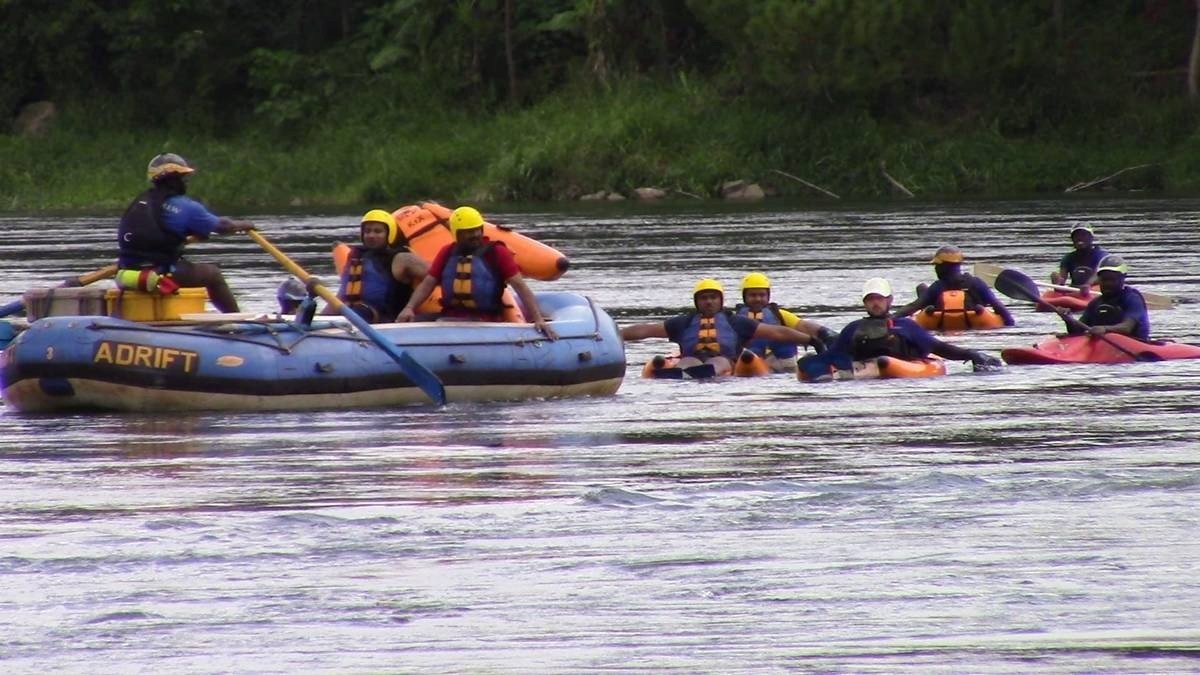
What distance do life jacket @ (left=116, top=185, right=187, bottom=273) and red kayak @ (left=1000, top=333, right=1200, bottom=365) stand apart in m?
6.13

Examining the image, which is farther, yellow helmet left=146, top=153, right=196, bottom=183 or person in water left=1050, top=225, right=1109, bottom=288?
person in water left=1050, top=225, right=1109, bottom=288

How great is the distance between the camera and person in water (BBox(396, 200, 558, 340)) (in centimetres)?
1420

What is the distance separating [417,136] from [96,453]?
129 feet

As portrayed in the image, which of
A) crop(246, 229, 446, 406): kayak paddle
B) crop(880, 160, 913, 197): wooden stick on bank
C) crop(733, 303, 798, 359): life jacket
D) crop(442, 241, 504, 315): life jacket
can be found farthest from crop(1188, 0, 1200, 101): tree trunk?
crop(246, 229, 446, 406): kayak paddle

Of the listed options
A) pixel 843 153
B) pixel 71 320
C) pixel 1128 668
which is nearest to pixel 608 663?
pixel 1128 668

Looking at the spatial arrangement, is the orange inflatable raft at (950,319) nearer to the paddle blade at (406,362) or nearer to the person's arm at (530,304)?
the person's arm at (530,304)

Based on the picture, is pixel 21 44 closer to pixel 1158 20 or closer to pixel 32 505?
pixel 1158 20

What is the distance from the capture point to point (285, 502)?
9.91 m

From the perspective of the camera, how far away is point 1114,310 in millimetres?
16688

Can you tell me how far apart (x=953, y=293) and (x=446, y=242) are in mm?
5780

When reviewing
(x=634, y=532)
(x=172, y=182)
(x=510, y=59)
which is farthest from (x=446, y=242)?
(x=510, y=59)

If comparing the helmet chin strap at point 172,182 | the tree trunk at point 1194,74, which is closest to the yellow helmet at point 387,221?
the helmet chin strap at point 172,182

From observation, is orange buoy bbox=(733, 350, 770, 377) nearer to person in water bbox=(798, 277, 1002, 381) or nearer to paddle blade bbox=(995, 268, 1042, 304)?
person in water bbox=(798, 277, 1002, 381)

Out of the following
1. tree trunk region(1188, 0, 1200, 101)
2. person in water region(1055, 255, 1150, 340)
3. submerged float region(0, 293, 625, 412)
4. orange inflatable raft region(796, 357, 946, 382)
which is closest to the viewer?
submerged float region(0, 293, 625, 412)
